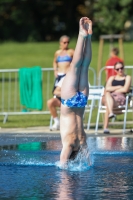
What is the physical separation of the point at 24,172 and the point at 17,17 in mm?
41674

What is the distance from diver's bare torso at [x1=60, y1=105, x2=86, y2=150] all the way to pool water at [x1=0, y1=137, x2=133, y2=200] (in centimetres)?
26

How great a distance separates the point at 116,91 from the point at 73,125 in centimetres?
494

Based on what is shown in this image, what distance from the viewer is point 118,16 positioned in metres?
46.6

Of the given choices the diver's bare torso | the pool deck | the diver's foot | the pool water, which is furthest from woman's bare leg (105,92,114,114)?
the diver's foot

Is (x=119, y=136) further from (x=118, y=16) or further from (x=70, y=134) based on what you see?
(x=118, y=16)

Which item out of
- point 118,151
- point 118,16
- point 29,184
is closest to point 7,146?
point 118,151

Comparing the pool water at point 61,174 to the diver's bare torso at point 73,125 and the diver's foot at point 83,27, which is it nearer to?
the diver's bare torso at point 73,125

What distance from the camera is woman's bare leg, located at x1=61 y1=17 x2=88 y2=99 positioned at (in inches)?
336

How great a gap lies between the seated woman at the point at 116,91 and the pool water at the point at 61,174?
2.13 meters

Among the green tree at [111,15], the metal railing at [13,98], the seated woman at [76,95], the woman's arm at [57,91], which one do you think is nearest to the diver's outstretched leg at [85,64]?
the seated woman at [76,95]

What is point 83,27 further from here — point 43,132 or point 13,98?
point 13,98

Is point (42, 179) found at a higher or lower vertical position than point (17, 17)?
lower

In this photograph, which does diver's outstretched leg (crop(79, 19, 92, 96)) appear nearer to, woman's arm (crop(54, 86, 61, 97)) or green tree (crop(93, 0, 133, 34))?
woman's arm (crop(54, 86, 61, 97))

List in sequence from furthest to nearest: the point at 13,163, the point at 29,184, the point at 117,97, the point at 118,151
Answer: the point at 117,97, the point at 118,151, the point at 13,163, the point at 29,184
